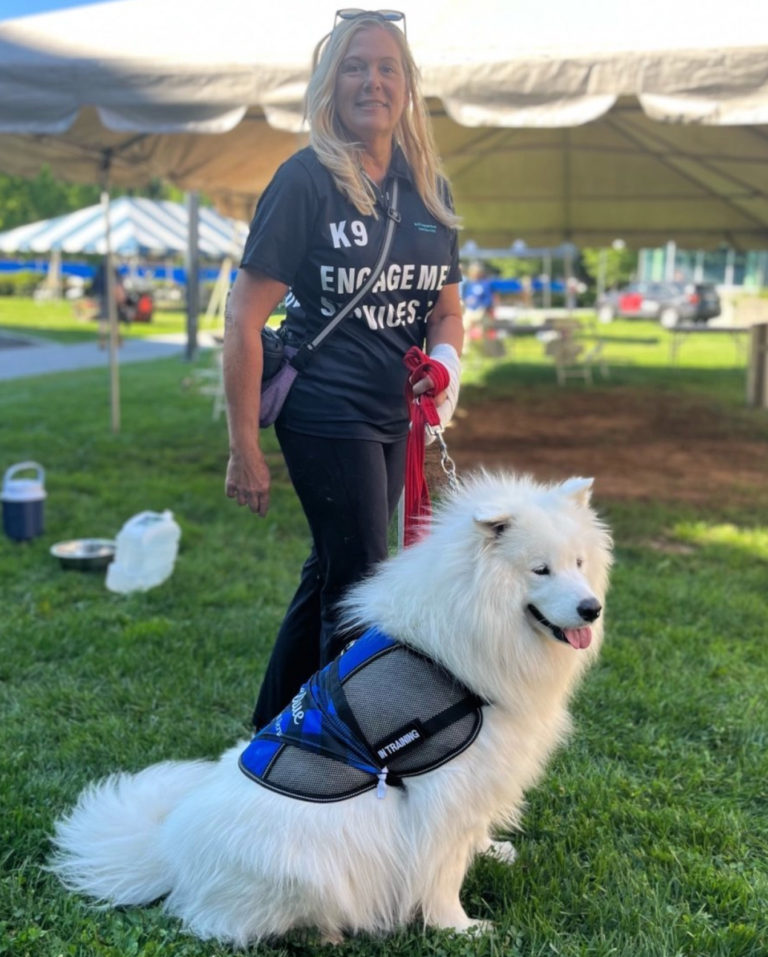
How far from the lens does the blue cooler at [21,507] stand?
5.38m

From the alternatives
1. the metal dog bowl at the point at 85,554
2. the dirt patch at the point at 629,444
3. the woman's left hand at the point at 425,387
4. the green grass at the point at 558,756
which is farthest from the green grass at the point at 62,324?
the woman's left hand at the point at 425,387

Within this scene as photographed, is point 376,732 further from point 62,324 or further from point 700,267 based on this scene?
point 700,267

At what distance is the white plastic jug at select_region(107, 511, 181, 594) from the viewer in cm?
474

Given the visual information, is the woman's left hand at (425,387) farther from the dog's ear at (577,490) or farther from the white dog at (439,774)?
the dog's ear at (577,490)

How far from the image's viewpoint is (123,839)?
2.30 m

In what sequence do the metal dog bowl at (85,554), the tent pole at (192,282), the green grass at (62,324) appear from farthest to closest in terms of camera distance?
the green grass at (62,324), the tent pole at (192,282), the metal dog bowl at (85,554)

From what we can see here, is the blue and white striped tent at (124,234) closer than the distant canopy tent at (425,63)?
No

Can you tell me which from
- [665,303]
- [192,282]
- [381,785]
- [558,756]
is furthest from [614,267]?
[381,785]

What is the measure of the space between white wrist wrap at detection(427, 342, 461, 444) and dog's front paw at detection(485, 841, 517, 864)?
1.21 m

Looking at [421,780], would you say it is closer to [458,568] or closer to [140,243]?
[458,568]

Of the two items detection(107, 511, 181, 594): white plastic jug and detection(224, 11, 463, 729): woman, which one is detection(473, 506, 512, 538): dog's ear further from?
detection(107, 511, 181, 594): white plastic jug

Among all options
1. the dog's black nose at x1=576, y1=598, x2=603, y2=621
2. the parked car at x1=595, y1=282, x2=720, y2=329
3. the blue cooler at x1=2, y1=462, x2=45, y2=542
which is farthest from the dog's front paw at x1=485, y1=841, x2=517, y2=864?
the parked car at x1=595, y1=282, x2=720, y2=329

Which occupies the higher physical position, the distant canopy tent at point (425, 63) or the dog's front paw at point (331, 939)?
the distant canopy tent at point (425, 63)

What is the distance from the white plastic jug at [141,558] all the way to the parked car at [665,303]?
28.5 m
